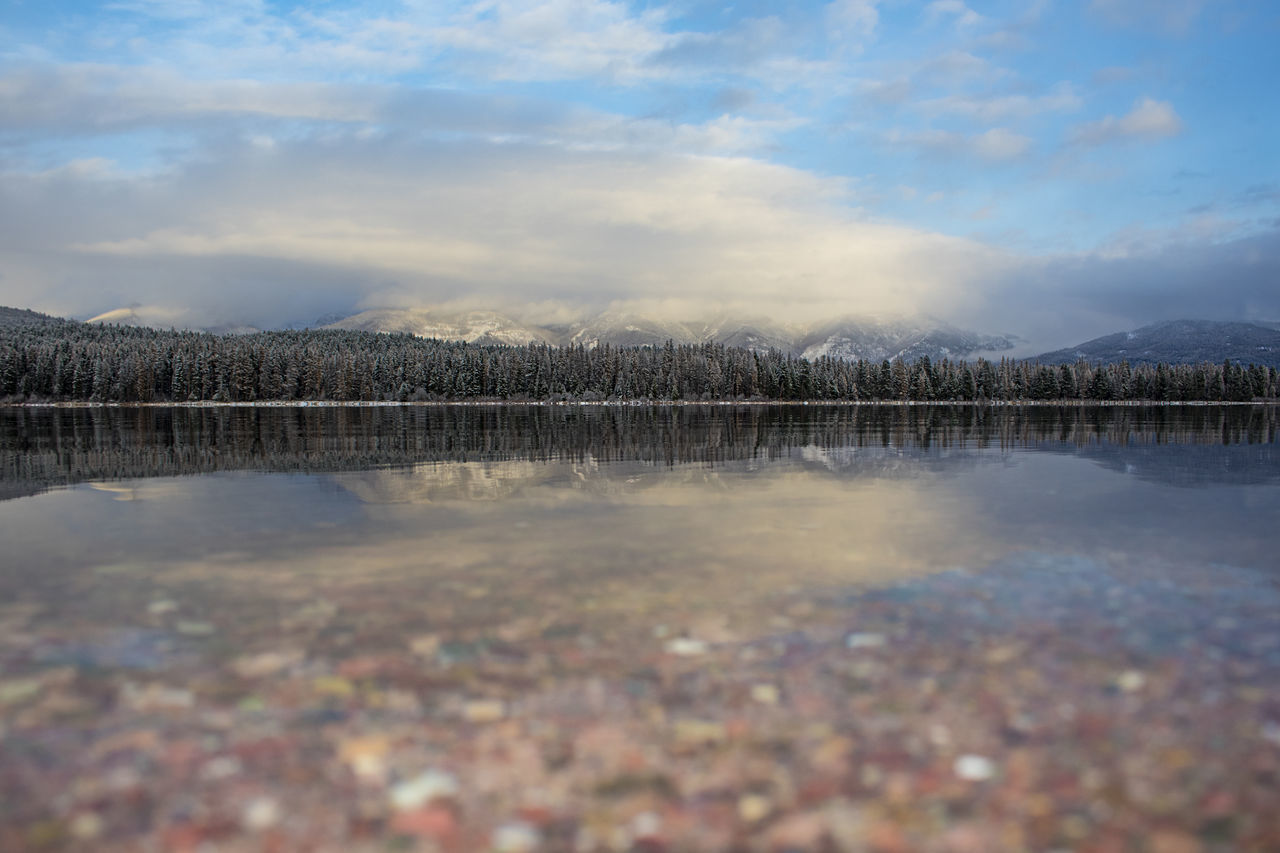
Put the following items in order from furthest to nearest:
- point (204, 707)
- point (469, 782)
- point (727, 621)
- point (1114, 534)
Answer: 1. point (1114, 534)
2. point (727, 621)
3. point (204, 707)
4. point (469, 782)

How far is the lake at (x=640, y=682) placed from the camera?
476cm

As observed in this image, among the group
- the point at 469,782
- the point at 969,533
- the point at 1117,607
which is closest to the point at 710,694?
the point at 469,782

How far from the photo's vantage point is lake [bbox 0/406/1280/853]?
187 inches

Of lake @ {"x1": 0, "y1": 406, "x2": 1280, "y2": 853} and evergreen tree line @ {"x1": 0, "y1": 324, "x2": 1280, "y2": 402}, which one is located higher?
evergreen tree line @ {"x1": 0, "y1": 324, "x2": 1280, "y2": 402}

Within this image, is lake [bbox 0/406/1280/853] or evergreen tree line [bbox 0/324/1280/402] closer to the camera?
lake [bbox 0/406/1280/853]

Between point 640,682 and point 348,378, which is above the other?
point 348,378

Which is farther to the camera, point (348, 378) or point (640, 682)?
point (348, 378)

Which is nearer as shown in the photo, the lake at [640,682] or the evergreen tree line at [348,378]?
the lake at [640,682]

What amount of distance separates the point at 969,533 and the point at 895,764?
935cm

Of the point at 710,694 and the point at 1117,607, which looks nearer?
the point at 710,694

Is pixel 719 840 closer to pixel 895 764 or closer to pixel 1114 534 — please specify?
pixel 895 764

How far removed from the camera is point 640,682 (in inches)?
262

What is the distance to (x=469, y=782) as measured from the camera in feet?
16.7

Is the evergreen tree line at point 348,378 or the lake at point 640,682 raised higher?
the evergreen tree line at point 348,378
